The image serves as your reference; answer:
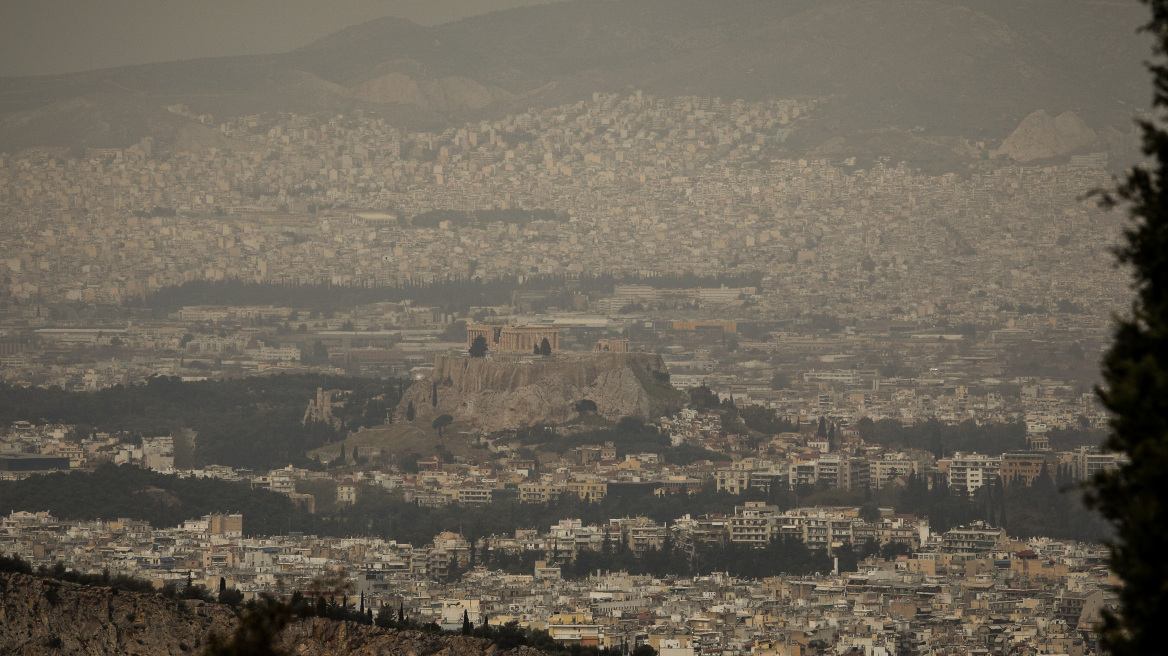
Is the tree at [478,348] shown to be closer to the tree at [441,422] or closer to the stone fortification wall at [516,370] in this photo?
the stone fortification wall at [516,370]

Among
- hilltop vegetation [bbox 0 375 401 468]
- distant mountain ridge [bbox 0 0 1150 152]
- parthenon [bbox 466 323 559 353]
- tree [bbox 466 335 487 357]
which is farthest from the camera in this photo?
distant mountain ridge [bbox 0 0 1150 152]

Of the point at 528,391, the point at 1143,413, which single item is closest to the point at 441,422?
the point at 528,391

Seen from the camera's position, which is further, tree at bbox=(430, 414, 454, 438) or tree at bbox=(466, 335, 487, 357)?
tree at bbox=(466, 335, 487, 357)

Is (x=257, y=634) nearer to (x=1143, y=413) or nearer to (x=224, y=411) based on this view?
(x=1143, y=413)

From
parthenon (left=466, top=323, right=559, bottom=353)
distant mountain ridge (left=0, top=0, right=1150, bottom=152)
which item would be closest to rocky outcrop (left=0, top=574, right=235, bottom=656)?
parthenon (left=466, top=323, right=559, bottom=353)

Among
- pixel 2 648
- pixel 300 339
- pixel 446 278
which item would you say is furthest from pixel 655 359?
pixel 2 648

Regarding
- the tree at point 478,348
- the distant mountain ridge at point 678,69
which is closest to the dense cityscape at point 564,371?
the tree at point 478,348

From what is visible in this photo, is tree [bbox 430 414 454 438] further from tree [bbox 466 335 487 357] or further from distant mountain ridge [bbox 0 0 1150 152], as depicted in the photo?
distant mountain ridge [bbox 0 0 1150 152]
